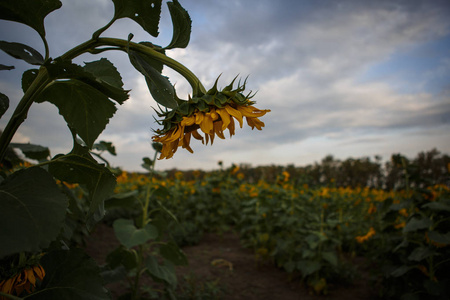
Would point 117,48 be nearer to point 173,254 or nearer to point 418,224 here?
point 173,254

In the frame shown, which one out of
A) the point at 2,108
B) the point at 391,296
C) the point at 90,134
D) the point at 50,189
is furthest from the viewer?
the point at 391,296

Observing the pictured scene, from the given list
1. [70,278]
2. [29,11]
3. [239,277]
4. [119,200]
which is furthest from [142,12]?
[239,277]

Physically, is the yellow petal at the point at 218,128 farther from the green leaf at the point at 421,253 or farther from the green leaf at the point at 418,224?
the green leaf at the point at 421,253

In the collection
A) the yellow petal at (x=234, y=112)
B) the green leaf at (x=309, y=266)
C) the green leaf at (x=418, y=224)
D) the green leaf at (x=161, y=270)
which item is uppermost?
the yellow petal at (x=234, y=112)

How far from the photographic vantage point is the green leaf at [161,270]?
6.26 ft

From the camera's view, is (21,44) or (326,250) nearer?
Result: (21,44)

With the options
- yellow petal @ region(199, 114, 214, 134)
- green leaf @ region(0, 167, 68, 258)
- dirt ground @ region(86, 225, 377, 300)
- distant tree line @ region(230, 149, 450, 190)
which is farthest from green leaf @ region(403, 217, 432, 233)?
distant tree line @ region(230, 149, 450, 190)

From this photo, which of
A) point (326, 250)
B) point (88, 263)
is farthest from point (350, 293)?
point (88, 263)

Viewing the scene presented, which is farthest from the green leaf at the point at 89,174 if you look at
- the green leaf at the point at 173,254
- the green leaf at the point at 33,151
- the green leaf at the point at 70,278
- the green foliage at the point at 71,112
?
the green leaf at the point at 173,254

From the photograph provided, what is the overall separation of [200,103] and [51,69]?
292mm

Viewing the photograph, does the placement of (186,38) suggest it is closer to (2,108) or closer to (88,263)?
(2,108)

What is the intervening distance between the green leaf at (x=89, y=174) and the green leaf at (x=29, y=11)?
10.6 inches

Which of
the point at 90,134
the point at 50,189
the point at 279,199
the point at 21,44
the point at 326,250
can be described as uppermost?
the point at 21,44

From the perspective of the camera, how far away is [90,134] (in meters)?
0.77
